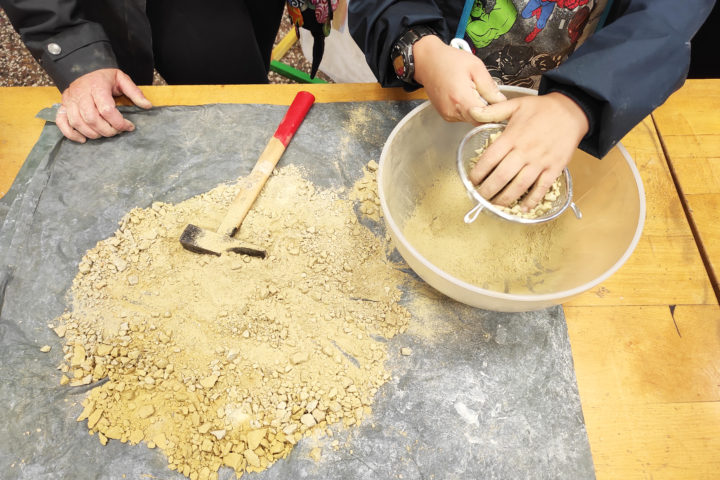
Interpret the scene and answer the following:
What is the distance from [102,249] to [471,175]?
0.60 metres

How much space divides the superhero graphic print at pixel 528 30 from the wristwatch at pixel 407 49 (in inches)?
6.8

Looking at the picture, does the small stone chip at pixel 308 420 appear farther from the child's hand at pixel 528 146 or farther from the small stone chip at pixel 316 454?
the child's hand at pixel 528 146

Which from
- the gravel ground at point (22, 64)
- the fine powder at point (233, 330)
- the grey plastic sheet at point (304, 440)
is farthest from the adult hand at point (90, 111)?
the gravel ground at point (22, 64)

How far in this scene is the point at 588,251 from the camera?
0.68m

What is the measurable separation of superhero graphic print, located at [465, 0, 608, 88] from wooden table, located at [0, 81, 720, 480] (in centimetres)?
17

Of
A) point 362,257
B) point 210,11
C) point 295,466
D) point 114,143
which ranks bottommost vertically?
point 295,466

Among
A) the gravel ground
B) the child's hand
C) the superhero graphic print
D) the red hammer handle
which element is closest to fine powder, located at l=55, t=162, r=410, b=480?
the red hammer handle

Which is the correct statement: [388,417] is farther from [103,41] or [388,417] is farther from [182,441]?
[103,41]

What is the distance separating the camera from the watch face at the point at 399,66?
2.36 feet

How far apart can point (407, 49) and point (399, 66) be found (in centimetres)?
3

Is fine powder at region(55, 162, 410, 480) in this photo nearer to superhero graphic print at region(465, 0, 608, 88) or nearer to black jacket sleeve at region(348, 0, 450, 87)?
black jacket sleeve at region(348, 0, 450, 87)

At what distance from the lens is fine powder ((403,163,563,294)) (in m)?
0.68

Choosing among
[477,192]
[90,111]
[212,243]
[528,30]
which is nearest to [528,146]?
[477,192]

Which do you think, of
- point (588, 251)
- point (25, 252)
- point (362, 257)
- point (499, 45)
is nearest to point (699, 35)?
point (499, 45)
